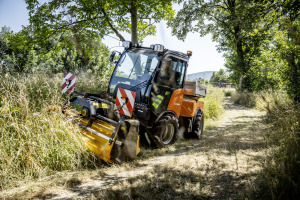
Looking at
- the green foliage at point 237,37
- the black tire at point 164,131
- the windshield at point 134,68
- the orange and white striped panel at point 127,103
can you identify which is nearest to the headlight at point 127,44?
the windshield at point 134,68

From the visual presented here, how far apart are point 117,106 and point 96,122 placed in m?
0.66

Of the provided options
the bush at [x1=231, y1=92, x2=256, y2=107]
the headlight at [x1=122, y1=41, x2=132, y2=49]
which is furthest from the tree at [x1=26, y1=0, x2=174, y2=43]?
the bush at [x1=231, y1=92, x2=256, y2=107]

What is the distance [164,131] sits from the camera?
5.21 meters

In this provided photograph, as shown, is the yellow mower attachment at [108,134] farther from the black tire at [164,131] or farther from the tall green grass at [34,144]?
the black tire at [164,131]

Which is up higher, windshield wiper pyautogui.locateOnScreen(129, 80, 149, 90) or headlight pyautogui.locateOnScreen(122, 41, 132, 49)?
headlight pyautogui.locateOnScreen(122, 41, 132, 49)

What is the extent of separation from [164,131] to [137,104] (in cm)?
107

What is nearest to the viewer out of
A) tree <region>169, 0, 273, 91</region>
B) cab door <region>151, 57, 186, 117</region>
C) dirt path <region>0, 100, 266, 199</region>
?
dirt path <region>0, 100, 266, 199</region>

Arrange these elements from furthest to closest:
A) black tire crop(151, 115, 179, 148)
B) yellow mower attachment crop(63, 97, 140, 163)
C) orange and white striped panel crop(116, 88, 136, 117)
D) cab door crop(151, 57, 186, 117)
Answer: cab door crop(151, 57, 186, 117) < black tire crop(151, 115, 179, 148) < orange and white striped panel crop(116, 88, 136, 117) < yellow mower attachment crop(63, 97, 140, 163)

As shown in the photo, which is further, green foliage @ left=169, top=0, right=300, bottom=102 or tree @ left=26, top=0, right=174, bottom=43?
green foliage @ left=169, top=0, right=300, bottom=102

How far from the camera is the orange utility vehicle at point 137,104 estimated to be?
3.80 metres

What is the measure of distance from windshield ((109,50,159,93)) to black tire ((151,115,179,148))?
110 centimetres

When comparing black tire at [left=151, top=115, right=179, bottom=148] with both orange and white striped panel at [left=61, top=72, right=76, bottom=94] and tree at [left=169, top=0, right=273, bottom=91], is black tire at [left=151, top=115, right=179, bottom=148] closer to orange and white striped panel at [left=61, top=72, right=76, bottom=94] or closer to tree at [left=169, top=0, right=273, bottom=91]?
orange and white striped panel at [left=61, top=72, right=76, bottom=94]

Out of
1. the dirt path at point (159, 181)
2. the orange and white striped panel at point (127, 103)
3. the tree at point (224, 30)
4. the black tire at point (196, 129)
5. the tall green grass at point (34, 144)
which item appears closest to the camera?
the dirt path at point (159, 181)

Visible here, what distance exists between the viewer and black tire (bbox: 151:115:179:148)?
189 inches
